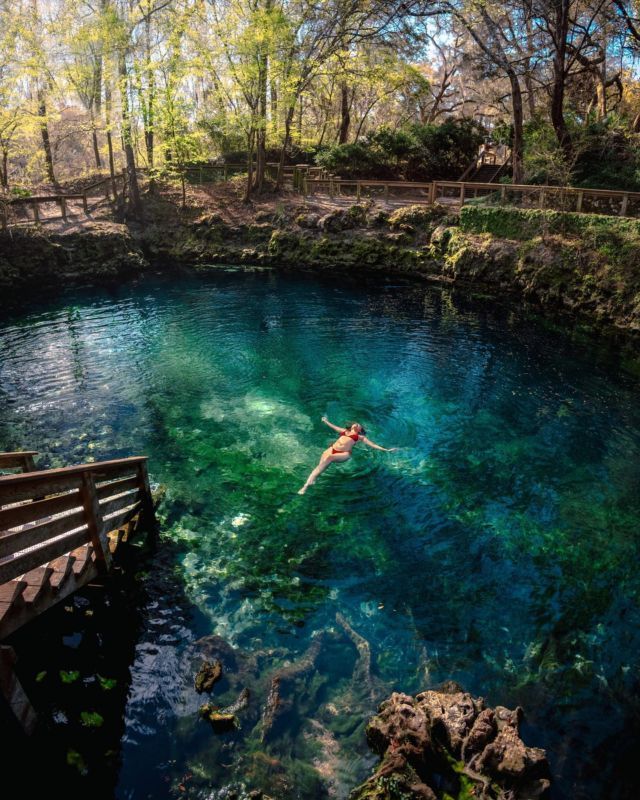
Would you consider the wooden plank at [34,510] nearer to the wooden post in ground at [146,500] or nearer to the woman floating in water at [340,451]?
the wooden post in ground at [146,500]

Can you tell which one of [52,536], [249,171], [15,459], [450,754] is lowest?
[450,754]

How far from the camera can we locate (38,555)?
601cm

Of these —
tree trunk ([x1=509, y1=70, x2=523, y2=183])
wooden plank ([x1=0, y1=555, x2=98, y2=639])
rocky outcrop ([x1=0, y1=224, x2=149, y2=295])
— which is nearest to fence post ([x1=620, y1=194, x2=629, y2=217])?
tree trunk ([x1=509, y1=70, x2=523, y2=183])

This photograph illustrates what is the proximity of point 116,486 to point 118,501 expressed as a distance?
272 mm

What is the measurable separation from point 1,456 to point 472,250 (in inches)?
943

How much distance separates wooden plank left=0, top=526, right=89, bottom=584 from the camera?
17.8 feet

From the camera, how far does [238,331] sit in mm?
21000

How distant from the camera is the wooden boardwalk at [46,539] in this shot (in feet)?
18.0

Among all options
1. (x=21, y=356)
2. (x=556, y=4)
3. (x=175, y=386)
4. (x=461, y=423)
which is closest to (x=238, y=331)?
(x=175, y=386)

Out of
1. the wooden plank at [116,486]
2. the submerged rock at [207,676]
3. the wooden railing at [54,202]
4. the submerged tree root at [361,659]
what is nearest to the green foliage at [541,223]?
the submerged tree root at [361,659]

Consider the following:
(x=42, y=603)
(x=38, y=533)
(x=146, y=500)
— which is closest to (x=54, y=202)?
(x=146, y=500)

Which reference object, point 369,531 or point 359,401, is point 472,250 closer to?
point 359,401

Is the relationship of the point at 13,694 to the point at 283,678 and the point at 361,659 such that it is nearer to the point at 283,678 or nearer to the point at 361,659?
the point at 283,678

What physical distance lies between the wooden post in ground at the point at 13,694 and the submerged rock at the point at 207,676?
196 centimetres
